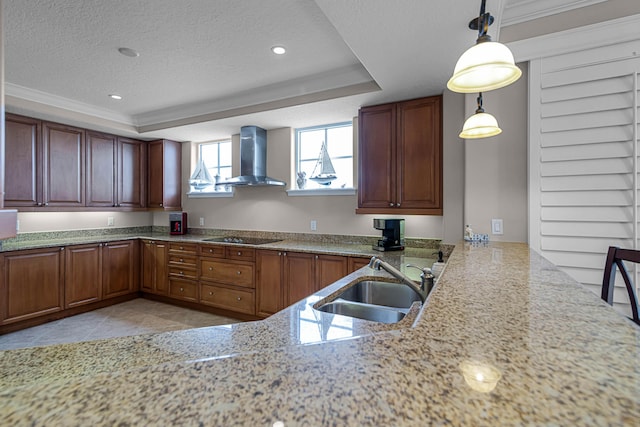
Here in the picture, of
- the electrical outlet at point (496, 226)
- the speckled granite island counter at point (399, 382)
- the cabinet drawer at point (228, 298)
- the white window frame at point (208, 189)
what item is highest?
the white window frame at point (208, 189)

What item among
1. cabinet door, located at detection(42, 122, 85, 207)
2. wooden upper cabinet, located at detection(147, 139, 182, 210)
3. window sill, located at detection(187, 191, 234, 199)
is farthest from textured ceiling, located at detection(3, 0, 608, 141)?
window sill, located at detection(187, 191, 234, 199)

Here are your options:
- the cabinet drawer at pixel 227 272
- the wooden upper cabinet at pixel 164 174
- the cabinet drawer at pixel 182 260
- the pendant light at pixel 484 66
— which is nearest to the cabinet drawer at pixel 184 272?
the cabinet drawer at pixel 182 260

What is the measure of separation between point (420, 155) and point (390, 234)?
2.84 ft

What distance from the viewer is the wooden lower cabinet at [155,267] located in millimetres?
4086

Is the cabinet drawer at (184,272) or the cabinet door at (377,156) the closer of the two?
the cabinet door at (377,156)

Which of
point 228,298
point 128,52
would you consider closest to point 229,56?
point 128,52

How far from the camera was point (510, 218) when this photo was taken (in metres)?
2.33

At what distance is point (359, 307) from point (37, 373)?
4.16 ft

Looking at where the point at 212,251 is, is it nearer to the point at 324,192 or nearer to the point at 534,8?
the point at 324,192

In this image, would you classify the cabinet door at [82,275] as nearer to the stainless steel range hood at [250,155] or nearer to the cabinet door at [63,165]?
the cabinet door at [63,165]

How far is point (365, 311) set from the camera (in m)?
1.59

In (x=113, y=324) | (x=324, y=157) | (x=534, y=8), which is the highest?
(x=534, y=8)

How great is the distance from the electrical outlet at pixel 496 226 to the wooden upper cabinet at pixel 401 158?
480mm

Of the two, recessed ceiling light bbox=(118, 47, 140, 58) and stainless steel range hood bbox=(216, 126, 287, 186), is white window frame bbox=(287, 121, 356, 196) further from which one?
recessed ceiling light bbox=(118, 47, 140, 58)
